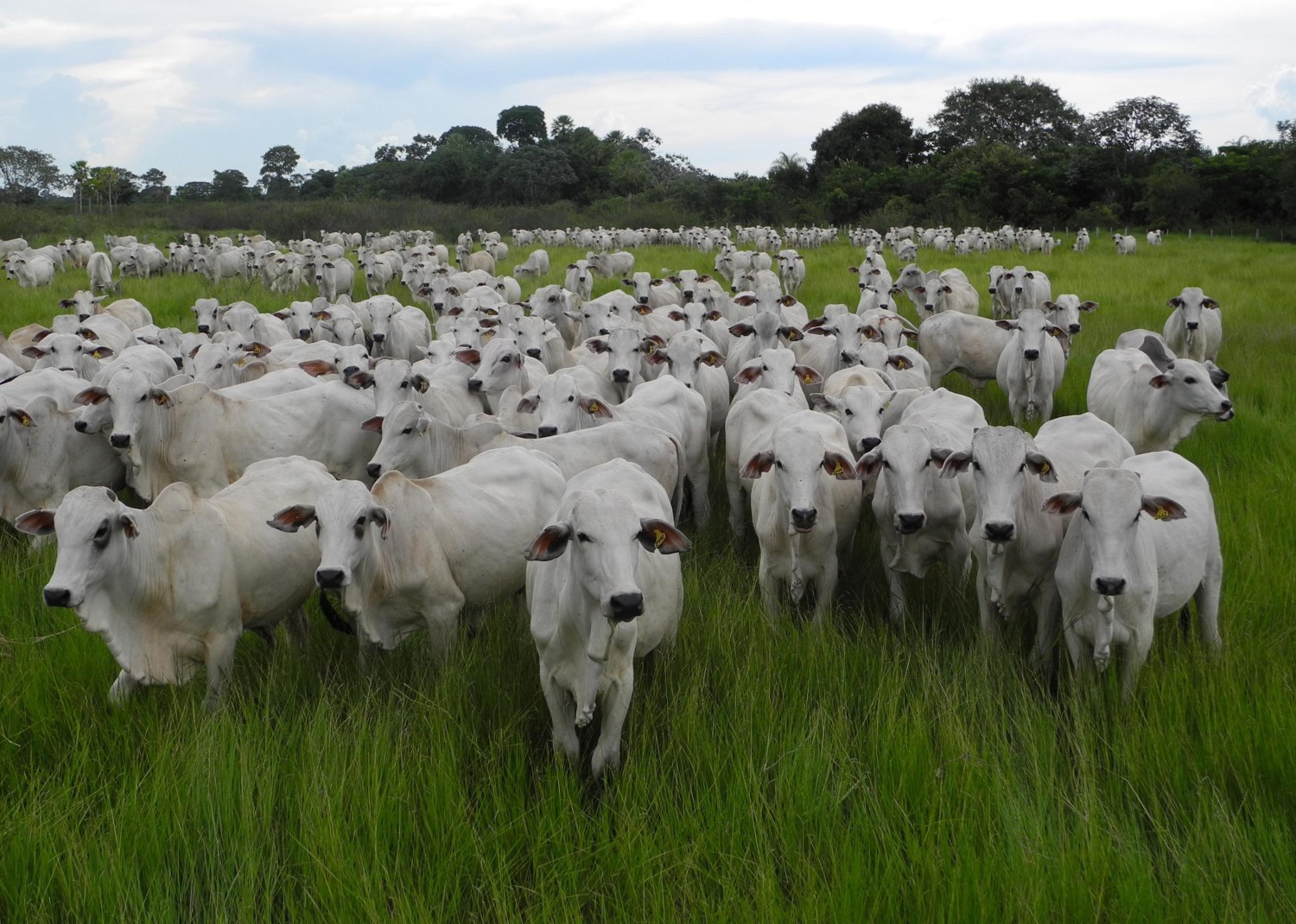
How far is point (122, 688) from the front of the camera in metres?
5.15

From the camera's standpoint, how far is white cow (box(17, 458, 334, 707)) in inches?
194

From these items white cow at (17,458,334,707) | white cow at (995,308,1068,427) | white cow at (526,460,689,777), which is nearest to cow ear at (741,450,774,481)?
white cow at (526,460,689,777)

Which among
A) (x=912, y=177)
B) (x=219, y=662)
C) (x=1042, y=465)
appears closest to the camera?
(x=219, y=662)

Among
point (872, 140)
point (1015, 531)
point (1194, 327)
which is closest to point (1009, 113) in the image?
point (872, 140)

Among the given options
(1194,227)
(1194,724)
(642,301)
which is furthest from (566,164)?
(1194,724)

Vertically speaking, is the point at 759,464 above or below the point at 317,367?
below

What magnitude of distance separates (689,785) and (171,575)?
279cm

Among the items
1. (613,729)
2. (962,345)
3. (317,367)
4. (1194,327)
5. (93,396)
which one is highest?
(93,396)

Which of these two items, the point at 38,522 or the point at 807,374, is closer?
the point at 38,522

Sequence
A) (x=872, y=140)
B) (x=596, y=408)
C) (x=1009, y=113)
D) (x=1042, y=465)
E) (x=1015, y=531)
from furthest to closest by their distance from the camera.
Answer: (x=1009, y=113), (x=872, y=140), (x=596, y=408), (x=1042, y=465), (x=1015, y=531)

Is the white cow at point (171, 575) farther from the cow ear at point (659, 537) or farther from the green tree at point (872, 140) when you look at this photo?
the green tree at point (872, 140)

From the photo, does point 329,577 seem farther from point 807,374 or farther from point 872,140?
point 872,140

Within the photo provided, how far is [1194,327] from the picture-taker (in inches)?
504

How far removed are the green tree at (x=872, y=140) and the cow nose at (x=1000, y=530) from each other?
2186 inches
